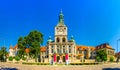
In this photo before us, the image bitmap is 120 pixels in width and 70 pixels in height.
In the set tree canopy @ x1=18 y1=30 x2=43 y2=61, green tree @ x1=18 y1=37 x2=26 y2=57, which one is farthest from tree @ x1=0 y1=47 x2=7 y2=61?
green tree @ x1=18 y1=37 x2=26 y2=57

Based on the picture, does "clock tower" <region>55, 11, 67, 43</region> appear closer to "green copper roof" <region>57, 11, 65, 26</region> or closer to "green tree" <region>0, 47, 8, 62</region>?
"green copper roof" <region>57, 11, 65, 26</region>

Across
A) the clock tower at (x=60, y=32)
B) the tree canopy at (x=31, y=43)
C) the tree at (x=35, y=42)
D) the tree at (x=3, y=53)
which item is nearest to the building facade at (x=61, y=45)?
the clock tower at (x=60, y=32)

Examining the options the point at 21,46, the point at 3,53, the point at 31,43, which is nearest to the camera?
the point at 21,46

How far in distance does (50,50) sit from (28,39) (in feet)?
105

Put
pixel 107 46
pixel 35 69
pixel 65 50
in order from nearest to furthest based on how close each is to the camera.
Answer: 1. pixel 35 69
2. pixel 65 50
3. pixel 107 46

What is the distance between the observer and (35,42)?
11256 centimetres

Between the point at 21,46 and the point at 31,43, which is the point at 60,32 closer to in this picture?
the point at 31,43

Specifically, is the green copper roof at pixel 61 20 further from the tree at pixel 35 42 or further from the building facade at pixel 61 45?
the tree at pixel 35 42

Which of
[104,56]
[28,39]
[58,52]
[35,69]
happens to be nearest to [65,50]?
[58,52]

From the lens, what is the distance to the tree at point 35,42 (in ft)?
365

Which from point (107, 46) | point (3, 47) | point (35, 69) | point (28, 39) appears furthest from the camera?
point (107, 46)

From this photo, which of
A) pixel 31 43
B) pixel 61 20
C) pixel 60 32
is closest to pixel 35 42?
pixel 31 43

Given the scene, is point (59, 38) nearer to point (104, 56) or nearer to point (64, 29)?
point (64, 29)

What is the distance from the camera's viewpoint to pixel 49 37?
148000 mm
